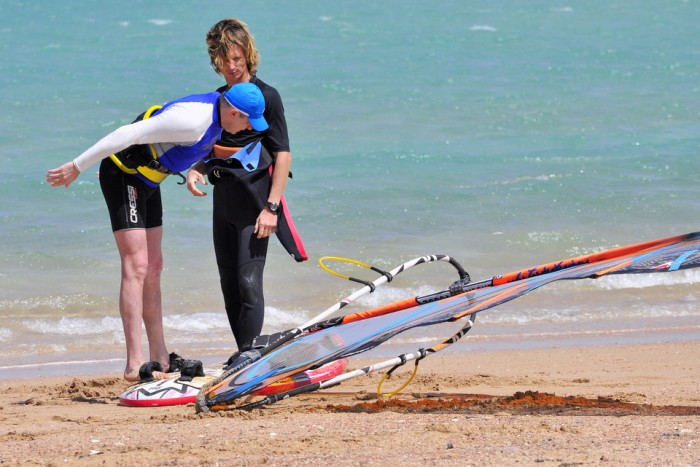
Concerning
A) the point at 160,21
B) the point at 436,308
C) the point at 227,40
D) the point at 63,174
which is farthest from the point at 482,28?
the point at 63,174

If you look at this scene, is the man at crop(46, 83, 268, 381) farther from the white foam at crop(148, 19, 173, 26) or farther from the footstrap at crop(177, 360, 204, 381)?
the white foam at crop(148, 19, 173, 26)

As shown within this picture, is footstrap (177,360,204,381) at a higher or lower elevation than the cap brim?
lower

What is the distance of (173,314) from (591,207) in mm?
5742

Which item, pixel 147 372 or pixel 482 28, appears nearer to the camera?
pixel 147 372

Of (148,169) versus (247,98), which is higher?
(247,98)

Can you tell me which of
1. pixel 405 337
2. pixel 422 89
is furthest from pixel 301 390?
pixel 422 89

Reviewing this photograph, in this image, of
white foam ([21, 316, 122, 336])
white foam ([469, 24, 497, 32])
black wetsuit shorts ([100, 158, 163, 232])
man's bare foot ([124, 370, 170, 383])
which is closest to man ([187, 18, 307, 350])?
black wetsuit shorts ([100, 158, 163, 232])

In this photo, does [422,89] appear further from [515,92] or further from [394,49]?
[394,49]

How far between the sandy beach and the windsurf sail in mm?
176

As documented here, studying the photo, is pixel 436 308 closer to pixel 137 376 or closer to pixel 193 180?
pixel 193 180

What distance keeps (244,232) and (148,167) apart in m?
0.59

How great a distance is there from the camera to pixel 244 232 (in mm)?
5613

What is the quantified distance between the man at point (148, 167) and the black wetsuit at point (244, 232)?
0.13 m

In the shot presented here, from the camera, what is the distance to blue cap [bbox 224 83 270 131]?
5289 mm
